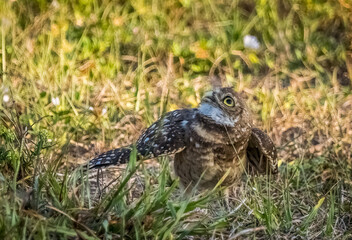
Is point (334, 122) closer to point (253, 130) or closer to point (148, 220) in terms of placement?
point (253, 130)

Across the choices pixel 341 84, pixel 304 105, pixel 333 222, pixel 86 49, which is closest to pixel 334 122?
pixel 304 105

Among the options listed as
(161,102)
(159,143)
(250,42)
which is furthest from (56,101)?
(250,42)

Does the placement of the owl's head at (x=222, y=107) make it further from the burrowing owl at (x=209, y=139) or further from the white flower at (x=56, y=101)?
the white flower at (x=56, y=101)

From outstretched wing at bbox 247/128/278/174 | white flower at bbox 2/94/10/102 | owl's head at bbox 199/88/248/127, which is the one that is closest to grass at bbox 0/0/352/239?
white flower at bbox 2/94/10/102

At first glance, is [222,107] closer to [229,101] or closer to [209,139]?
[229,101]

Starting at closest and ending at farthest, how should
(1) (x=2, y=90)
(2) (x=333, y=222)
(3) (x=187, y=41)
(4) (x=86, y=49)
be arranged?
(2) (x=333, y=222)
(1) (x=2, y=90)
(4) (x=86, y=49)
(3) (x=187, y=41)
